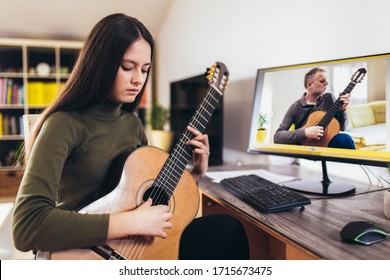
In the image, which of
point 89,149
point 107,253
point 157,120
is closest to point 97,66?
point 89,149

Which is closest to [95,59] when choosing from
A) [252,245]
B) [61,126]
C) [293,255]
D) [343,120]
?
[61,126]

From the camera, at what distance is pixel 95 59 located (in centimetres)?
90

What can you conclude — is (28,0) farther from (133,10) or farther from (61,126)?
(61,126)

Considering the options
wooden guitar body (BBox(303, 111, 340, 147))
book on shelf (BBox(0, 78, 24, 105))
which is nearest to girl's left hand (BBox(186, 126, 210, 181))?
wooden guitar body (BBox(303, 111, 340, 147))

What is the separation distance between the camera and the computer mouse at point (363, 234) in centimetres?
74

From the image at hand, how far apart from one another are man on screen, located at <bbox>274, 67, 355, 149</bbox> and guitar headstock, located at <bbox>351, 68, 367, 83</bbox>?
0.06 meters

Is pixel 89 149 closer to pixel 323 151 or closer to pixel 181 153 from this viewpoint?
pixel 181 153

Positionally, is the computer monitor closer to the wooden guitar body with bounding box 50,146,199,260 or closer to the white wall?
the white wall

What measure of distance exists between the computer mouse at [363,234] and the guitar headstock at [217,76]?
0.59m

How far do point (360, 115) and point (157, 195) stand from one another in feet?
2.43

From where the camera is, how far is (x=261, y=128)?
1447mm

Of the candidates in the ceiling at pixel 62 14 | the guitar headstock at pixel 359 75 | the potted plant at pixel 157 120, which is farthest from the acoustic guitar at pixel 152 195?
the ceiling at pixel 62 14

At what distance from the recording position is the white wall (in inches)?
52.3
